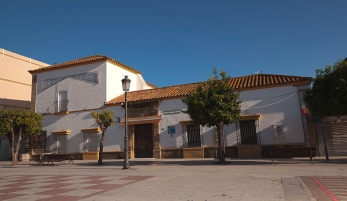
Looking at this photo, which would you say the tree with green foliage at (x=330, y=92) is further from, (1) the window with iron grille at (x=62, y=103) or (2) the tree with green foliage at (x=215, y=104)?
(1) the window with iron grille at (x=62, y=103)

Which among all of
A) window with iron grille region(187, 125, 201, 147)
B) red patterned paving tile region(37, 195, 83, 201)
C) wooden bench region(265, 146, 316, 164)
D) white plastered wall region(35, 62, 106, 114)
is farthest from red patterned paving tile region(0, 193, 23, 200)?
white plastered wall region(35, 62, 106, 114)

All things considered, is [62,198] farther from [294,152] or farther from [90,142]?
[90,142]

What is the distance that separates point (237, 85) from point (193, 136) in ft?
14.3

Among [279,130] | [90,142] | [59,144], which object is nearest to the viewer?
[279,130]

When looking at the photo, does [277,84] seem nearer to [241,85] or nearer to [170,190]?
[241,85]

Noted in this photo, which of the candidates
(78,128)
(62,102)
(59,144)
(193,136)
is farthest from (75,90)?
(193,136)

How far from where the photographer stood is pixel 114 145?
1934 centimetres

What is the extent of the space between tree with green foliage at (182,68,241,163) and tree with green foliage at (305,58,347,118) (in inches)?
136

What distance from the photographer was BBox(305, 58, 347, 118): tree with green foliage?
1088 centimetres

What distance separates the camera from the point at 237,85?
17.3 m

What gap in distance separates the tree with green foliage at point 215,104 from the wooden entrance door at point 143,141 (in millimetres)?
6392

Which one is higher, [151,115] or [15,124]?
[151,115]

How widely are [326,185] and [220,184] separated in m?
2.49

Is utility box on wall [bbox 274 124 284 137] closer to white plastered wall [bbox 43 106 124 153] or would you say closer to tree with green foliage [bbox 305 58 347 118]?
tree with green foliage [bbox 305 58 347 118]
